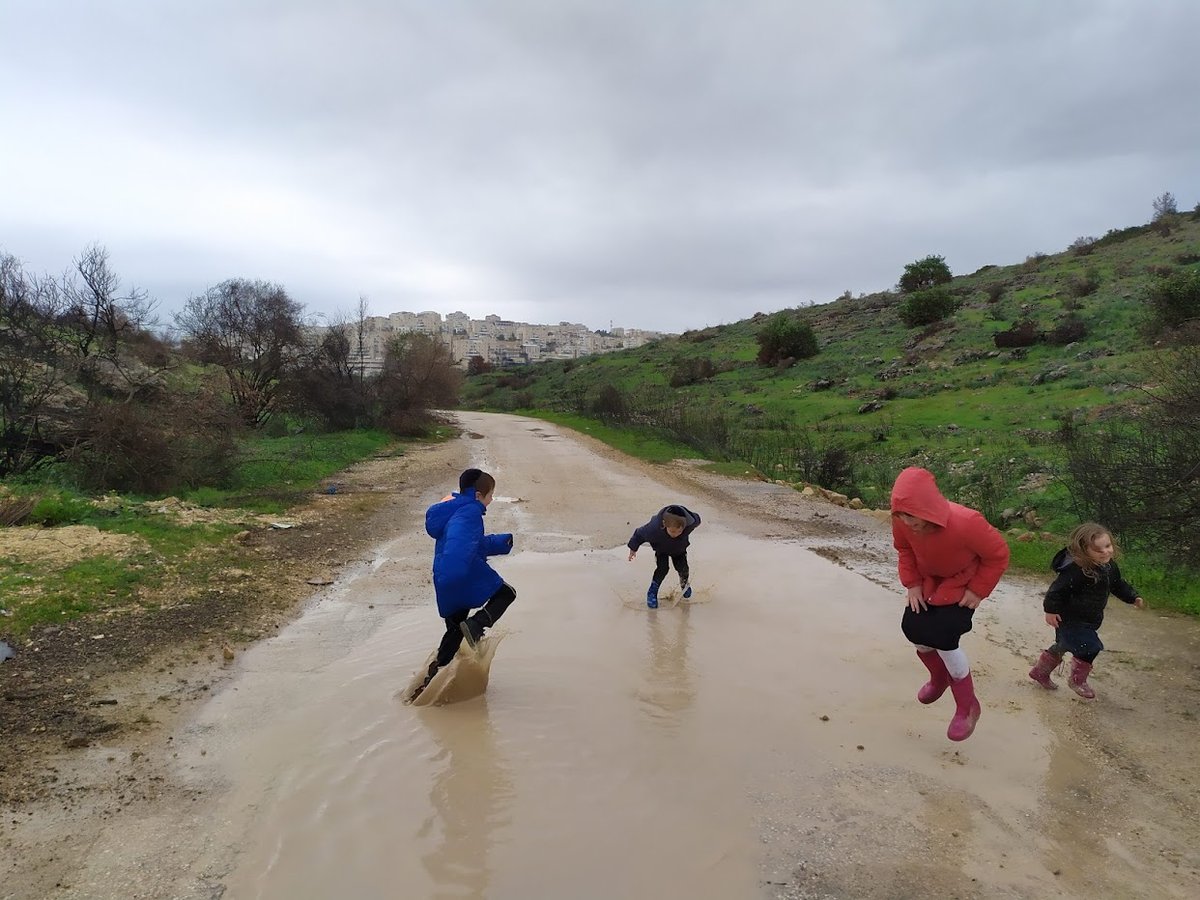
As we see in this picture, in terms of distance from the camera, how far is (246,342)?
2844 centimetres

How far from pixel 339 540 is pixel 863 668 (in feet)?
24.6

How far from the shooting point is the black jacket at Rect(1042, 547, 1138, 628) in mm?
5055

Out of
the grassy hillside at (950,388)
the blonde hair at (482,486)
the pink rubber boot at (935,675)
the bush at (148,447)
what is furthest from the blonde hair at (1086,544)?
the bush at (148,447)

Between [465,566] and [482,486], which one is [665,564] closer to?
[482,486]

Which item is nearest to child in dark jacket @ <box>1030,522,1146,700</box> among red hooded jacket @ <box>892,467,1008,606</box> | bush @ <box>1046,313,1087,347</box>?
red hooded jacket @ <box>892,467,1008,606</box>

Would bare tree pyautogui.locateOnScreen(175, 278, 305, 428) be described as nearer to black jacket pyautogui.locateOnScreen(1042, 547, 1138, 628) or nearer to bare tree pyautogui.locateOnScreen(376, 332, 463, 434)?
bare tree pyautogui.locateOnScreen(376, 332, 463, 434)

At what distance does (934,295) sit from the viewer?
4203 cm

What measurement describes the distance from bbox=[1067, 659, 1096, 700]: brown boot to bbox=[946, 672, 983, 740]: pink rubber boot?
1.36m

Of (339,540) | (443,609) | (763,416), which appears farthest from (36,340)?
(763,416)

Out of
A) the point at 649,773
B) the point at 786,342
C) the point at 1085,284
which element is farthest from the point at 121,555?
the point at 1085,284

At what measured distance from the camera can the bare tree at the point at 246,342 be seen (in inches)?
1092

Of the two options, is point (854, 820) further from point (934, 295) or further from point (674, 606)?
point (934, 295)

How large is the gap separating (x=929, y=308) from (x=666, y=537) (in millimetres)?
40553

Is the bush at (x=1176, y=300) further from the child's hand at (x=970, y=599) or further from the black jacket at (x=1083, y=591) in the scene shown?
the child's hand at (x=970, y=599)
